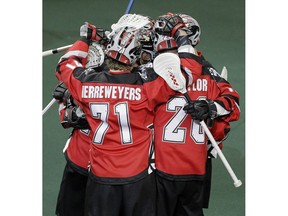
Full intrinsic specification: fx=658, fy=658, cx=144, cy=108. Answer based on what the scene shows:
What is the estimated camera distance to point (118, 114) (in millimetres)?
3107

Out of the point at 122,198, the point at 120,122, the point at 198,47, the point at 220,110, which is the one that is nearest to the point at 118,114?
the point at 120,122

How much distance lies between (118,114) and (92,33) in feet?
1.81

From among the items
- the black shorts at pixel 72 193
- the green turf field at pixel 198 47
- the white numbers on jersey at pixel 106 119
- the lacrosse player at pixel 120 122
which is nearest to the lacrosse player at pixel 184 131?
the lacrosse player at pixel 120 122

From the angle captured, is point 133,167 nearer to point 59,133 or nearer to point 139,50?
point 139,50

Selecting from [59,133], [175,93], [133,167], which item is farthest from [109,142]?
[59,133]

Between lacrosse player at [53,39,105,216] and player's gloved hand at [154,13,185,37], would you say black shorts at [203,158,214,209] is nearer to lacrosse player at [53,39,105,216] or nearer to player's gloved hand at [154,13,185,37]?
lacrosse player at [53,39,105,216]

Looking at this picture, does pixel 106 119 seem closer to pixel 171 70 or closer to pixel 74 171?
pixel 171 70

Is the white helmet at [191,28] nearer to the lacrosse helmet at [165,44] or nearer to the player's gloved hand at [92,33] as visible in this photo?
the lacrosse helmet at [165,44]

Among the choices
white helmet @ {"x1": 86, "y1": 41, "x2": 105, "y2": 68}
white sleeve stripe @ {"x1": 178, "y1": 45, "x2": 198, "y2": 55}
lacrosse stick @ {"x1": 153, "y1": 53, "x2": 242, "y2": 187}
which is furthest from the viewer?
white helmet @ {"x1": 86, "y1": 41, "x2": 105, "y2": 68}

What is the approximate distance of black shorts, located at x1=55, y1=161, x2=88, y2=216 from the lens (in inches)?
142

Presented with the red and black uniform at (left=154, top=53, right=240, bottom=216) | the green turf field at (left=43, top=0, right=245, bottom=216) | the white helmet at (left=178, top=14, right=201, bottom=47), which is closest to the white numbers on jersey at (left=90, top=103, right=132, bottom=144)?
the red and black uniform at (left=154, top=53, right=240, bottom=216)

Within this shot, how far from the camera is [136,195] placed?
125 inches

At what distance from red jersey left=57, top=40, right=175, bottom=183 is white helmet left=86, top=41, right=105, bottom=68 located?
0.30 m

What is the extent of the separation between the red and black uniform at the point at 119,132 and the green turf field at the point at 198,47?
125 cm
